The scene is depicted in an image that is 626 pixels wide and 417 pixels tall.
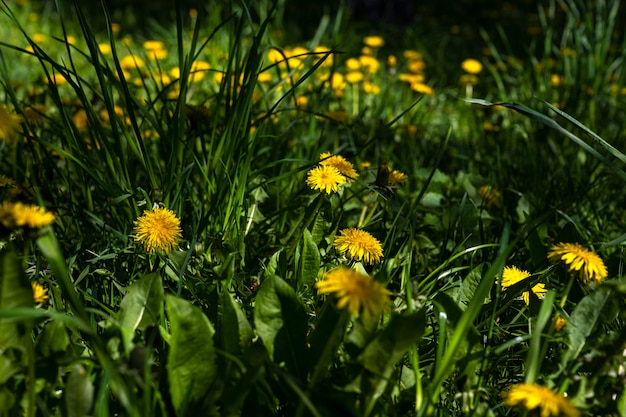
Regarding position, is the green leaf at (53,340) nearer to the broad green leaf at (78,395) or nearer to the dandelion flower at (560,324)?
the broad green leaf at (78,395)

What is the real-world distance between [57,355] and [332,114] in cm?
145

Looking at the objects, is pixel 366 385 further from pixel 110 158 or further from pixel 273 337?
pixel 110 158

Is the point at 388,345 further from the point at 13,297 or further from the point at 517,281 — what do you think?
the point at 13,297

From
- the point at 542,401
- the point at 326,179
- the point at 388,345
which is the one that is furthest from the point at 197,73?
the point at 542,401

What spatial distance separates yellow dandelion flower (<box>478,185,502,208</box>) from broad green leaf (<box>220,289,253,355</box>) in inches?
41.4

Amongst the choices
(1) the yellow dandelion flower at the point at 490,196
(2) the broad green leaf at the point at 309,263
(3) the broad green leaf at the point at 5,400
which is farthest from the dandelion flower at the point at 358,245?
(1) the yellow dandelion flower at the point at 490,196

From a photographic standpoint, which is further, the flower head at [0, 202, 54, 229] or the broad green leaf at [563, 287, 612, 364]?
the broad green leaf at [563, 287, 612, 364]

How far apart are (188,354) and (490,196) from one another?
1.22 metres

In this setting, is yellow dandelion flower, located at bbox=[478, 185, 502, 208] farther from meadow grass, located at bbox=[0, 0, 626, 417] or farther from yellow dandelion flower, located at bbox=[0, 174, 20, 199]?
yellow dandelion flower, located at bbox=[0, 174, 20, 199]

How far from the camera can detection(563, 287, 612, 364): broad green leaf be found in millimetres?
1192

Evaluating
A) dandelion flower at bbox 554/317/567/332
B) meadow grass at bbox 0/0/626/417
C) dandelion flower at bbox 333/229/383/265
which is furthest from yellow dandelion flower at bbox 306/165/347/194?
dandelion flower at bbox 554/317/567/332

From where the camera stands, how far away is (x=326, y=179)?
1410mm

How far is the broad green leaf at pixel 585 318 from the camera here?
1.19 meters

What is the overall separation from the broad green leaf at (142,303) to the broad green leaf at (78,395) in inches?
7.5
